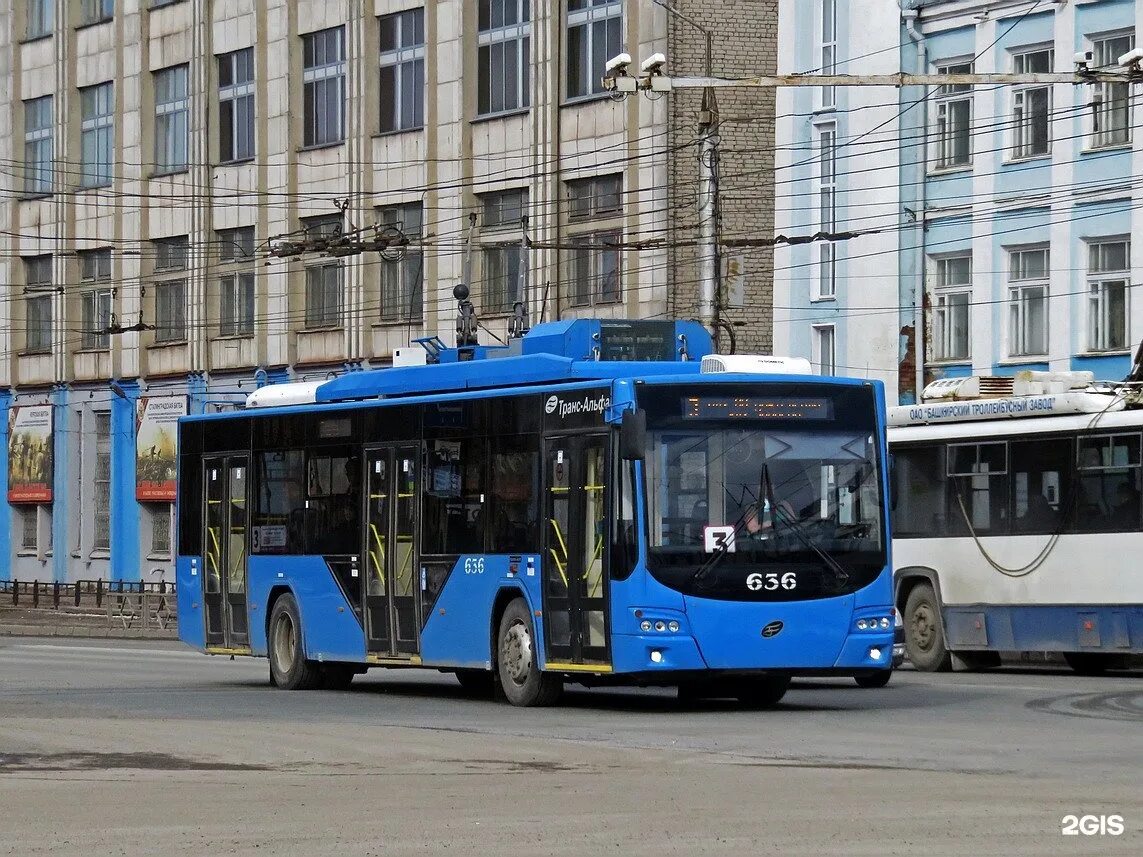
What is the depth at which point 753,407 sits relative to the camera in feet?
69.3

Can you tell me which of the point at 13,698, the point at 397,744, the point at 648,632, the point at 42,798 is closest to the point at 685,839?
the point at 42,798

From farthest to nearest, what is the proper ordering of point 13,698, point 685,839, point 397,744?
point 13,698, point 397,744, point 685,839

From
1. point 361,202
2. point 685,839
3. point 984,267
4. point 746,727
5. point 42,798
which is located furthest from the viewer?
point 361,202

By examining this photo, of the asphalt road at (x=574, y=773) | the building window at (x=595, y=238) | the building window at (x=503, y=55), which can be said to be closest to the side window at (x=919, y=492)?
the asphalt road at (x=574, y=773)

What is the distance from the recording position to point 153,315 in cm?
6291

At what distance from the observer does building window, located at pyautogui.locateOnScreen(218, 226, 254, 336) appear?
59.9 m

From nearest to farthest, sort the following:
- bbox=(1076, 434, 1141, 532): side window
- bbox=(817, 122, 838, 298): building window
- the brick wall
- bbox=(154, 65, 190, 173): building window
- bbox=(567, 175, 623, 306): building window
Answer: bbox=(1076, 434, 1141, 532): side window → bbox=(817, 122, 838, 298): building window → the brick wall → bbox=(567, 175, 623, 306): building window → bbox=(154, 65, 190, 173): building window

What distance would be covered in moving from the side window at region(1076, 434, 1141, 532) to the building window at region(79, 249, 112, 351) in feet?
135

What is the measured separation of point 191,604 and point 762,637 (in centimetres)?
923

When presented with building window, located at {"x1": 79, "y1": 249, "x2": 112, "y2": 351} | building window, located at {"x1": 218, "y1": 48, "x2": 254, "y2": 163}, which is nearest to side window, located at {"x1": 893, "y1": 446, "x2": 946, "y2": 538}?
building window, located at {"x1": 218, "y1": 48, "x2": 254, "y2": 163}

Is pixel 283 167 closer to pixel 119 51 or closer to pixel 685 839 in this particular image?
pixel 119 51

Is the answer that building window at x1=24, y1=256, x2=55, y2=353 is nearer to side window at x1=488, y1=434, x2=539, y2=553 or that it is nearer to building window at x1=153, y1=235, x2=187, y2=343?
building window at x1=153, y1=235, x2=187, y2=343

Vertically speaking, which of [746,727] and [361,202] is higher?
[361,202]

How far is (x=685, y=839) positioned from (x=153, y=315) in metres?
52.8
